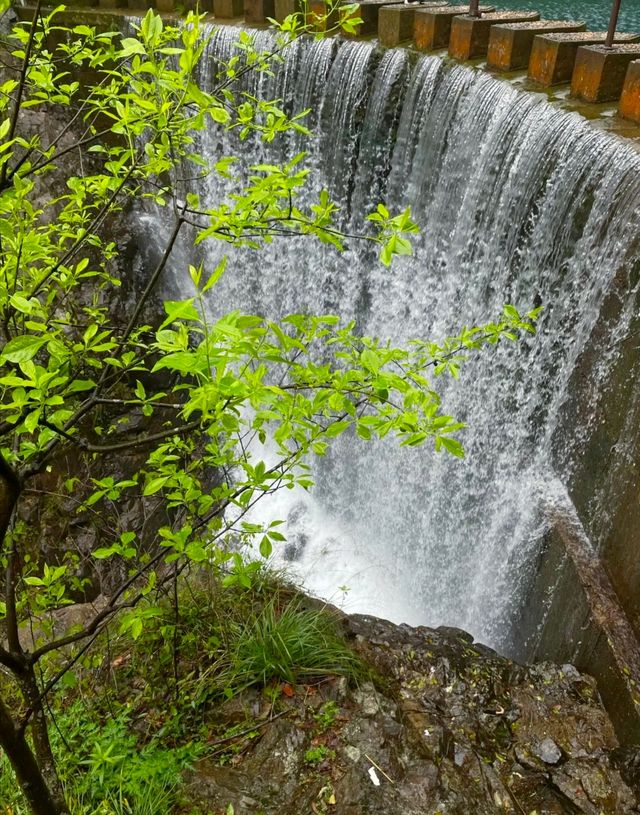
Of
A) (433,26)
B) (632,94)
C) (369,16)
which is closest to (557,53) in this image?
(632,94)

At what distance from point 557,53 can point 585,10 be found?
19.5 feet

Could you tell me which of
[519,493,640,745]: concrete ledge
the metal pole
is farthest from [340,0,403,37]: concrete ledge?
[519,493,640,745]: concrete ledge

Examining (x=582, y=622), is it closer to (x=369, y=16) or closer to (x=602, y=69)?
(x=602, y=69)

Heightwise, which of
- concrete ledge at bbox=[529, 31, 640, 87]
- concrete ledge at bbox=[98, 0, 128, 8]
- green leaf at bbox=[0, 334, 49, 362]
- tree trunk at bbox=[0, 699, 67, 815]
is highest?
concrete ledge at bbox=[98, 0, 128, 8]

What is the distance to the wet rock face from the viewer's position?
2.73 m

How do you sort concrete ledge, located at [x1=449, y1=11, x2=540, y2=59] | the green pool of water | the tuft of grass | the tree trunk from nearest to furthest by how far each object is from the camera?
1. the tree trunk
2. the tuft of grass
3. concrete ledge, located at [x1=449, y1=11, x2=540, y2=59]
4. the green pool of water

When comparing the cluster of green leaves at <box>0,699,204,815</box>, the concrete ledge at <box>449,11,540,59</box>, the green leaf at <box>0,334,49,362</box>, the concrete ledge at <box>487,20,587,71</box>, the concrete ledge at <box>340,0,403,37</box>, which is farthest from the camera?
the concrete ledge at <box>340,0,403,37</box>

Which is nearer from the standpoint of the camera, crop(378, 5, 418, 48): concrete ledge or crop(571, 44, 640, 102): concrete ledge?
crop(571, 44, 640, 102): concrete ledge

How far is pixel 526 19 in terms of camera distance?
5.13 m

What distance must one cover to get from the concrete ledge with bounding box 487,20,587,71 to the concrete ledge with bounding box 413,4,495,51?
64 cm

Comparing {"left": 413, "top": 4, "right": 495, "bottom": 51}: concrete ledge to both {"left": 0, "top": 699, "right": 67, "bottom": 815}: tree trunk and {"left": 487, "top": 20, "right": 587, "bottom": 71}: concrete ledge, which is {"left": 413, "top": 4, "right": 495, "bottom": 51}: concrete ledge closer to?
{"left": 487, "top": 20, "right": 587, "bottom": 71}: concrete ledge

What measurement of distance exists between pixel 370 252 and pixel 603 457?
11.6 feet

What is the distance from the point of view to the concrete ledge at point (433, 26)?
211 inches

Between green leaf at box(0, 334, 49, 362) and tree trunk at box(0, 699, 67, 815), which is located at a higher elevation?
green leaf at box(0, 334, 49, 362)
